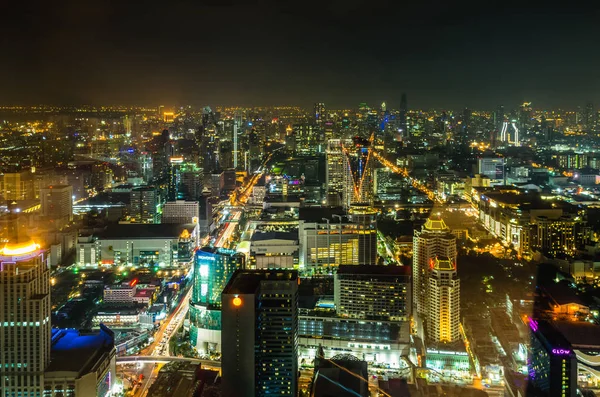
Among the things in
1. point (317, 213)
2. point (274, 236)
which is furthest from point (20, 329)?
point (317, 213)

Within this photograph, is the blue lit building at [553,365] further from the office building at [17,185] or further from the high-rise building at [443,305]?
the office building at [17,185]

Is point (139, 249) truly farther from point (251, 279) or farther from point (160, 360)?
point (251, 279)

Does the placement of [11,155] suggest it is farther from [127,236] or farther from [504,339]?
[504,339]

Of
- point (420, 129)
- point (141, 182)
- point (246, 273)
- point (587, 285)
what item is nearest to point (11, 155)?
point (141, 182)

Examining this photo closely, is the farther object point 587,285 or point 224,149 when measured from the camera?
point 224,149

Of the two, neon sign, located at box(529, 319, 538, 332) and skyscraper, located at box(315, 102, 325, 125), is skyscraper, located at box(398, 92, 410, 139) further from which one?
neon sign, located at box(529, 319, 538, 332)
